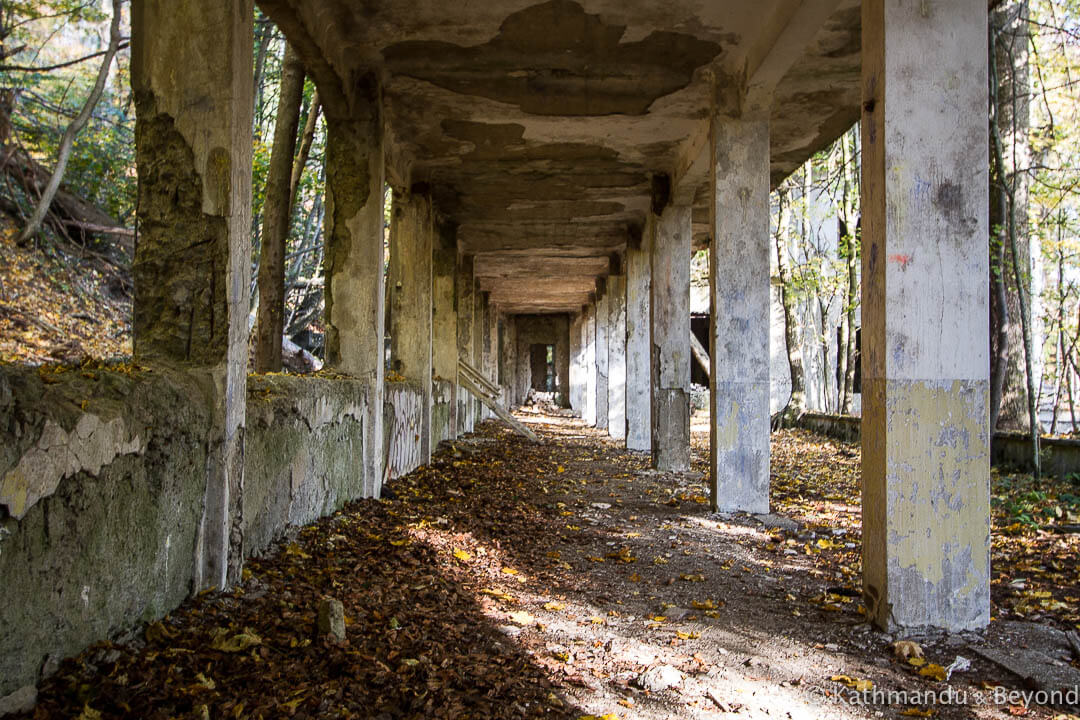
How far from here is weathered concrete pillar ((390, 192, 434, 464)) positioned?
9938 mm

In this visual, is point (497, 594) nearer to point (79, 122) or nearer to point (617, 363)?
point (79, 122)

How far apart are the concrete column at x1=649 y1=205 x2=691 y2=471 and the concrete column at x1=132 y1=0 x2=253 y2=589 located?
6.62 meters

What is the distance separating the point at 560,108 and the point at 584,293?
14.5m

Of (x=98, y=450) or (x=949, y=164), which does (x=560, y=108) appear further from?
(x=98, y=450)

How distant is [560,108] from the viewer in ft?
24.9

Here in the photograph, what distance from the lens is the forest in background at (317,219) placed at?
26.9 ft

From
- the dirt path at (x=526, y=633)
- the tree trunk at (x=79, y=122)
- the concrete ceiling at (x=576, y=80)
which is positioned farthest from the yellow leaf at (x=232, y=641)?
the tree trunk at (x=79, y=122)

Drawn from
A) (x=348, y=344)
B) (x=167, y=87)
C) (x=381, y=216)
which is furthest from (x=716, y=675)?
(x=381, y=216)

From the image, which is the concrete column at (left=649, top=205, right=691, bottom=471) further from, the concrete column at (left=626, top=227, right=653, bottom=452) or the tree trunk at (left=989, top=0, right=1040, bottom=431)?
the tree trunk at (left=989, top=0, right=1040, bottom=431)

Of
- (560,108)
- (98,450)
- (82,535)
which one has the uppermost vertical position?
(560,108)

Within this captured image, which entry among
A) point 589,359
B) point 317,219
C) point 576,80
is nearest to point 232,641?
point 576,80

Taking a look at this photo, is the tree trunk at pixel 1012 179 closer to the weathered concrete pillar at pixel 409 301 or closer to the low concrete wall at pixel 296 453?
the weathered concrete pillar at pixel 409 301

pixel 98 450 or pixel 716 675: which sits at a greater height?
pixel 98 450

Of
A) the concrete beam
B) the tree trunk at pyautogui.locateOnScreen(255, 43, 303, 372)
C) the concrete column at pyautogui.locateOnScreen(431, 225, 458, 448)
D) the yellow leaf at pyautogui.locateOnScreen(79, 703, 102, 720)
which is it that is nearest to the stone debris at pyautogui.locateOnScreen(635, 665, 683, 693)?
the yellow leaf at pyautogui.locateOnScreen(79, 703, 102, 720)
